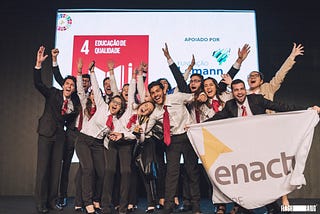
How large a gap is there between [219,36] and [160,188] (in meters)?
2.31

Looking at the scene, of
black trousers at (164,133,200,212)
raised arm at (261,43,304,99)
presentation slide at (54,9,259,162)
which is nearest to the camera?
black trousers at (164,133,200,212)

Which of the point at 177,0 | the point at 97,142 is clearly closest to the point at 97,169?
the point at 97,142

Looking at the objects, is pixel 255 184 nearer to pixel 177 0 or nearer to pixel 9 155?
pixel 177 0

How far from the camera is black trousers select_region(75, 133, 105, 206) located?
300 centimetres

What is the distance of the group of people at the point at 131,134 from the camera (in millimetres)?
2920

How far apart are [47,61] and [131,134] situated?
241 centimetres

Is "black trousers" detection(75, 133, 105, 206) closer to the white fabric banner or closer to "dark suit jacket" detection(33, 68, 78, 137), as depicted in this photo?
"dark suit jacket" detection(33, 68, 78, 137)

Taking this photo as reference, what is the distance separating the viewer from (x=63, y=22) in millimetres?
4699

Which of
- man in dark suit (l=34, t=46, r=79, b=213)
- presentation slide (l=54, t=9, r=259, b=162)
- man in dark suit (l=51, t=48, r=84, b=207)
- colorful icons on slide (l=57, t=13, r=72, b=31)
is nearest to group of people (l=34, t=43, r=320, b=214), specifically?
man in dark suit (l=34, t=46, r=79, b=213)

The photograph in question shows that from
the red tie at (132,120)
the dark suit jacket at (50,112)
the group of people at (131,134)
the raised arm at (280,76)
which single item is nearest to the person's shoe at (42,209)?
the group of people at (131,134)

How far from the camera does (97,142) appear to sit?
314cm

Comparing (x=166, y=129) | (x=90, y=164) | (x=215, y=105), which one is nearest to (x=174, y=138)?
(x=166, y=129)

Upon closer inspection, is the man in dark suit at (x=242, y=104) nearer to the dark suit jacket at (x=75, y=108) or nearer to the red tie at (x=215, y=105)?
the red tie at (x=215, y=105)

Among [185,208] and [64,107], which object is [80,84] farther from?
[185,208]
